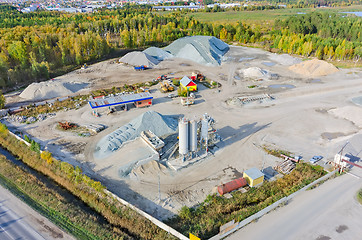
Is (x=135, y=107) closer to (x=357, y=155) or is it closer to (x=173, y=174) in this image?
(x=173, y=174)

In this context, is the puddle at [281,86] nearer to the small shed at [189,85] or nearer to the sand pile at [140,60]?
the small shed at [189,85]

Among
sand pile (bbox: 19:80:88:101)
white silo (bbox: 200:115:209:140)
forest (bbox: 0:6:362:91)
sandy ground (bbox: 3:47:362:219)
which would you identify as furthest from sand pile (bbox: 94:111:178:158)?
forest (bbox: 0:6:362:91)

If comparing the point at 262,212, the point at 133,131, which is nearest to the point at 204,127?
the point at 133,131

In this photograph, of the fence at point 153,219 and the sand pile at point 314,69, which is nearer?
the fence at point 153,219

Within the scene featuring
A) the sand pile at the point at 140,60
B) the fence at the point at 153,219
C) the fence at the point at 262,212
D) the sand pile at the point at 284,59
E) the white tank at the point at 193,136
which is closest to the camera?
the fence at the point at 153,219

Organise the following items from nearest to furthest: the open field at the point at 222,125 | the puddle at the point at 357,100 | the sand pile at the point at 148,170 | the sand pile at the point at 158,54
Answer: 1. the open field at the point at 222,125
2. the sand pile at the point at 148,170
3. the puddle at the point at 357,100
4. the sand pile at the point at 158,54

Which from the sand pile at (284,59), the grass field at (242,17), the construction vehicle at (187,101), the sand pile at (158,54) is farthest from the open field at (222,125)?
the grass field at (242,17)
